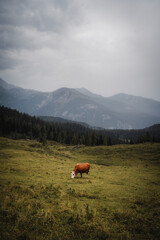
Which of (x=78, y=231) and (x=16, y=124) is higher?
(x=16, y=124)

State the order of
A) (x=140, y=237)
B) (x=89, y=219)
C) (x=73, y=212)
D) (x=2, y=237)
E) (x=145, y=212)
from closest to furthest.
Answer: (x=2, y=237) → (x=140, y=237) → (x=89, y=219) → (x=73, y=212) → (x=145, y=212)

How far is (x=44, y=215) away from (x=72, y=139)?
372ft

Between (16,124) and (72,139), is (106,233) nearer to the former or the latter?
(72,139)

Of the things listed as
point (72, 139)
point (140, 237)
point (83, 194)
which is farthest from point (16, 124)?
point (140, 237)

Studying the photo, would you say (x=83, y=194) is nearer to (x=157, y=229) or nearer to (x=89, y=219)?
(x=89, y=219)

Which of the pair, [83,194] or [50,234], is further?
[83,194]

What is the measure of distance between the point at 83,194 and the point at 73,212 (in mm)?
4455

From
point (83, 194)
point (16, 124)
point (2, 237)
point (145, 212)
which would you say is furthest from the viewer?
point (16, 124)

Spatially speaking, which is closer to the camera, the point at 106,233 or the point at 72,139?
the point at 106,233

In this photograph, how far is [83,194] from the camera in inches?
549

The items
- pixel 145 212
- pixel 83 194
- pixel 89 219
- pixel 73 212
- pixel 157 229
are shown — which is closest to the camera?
pixel 157 229

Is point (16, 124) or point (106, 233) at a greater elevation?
point (16, 124)

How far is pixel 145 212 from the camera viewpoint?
10352 mm

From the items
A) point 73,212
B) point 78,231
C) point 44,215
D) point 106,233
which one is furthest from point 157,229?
point 44,215
